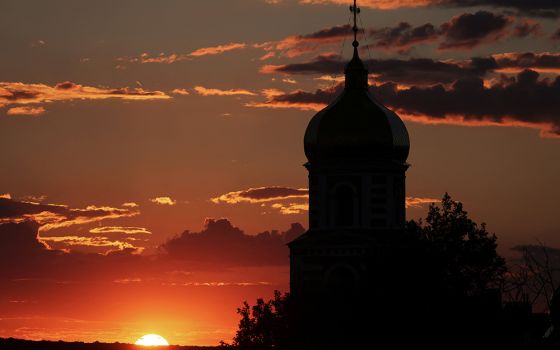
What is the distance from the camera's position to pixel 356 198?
257 ft

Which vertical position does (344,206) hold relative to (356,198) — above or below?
below

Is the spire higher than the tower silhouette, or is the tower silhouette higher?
the spire

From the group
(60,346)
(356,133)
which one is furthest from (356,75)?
(60,346)

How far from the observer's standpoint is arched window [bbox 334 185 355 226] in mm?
78312

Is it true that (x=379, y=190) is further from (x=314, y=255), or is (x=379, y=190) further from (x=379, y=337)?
(x=379, y=337)

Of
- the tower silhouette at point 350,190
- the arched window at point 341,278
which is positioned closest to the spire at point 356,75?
the tower silhouette at point 350,190

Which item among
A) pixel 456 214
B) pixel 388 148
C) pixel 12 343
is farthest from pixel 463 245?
pixel 12 343

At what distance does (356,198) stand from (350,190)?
44cm

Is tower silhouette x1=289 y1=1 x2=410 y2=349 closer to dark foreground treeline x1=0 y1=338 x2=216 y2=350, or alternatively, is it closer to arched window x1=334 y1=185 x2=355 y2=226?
arched window x1=334 y1=185 x2=355 y2=226

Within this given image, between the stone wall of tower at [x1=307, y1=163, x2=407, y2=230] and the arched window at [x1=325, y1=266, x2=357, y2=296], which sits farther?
the stone wall of tower at [x1=307, y1=163, x2=407, y2=230]

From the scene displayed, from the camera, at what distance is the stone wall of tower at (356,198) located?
78125 mm

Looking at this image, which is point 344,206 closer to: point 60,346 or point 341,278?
Answer: point 341,278

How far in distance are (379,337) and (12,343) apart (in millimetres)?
22072

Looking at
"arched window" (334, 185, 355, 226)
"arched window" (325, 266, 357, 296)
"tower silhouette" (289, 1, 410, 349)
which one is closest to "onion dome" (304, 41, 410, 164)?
"tower silhouette" (289, 1, 410, 349)
